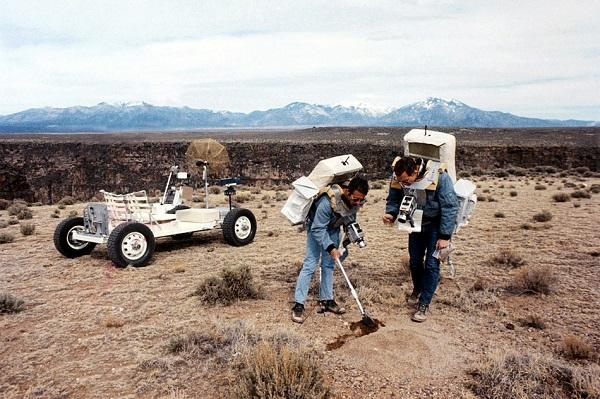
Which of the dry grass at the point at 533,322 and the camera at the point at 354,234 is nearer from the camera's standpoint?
the dry grass at the point at 533,322

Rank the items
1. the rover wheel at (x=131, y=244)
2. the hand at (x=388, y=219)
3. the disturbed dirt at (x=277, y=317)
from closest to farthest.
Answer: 1. the disturbed dirt at (x=277, y=317)
2. the hand at (x=388, y=219)
3. the rover wheel at (x=131, y=244)

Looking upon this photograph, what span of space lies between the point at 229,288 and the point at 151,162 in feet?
138

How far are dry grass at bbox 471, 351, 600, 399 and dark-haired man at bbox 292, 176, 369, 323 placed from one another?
1.99m

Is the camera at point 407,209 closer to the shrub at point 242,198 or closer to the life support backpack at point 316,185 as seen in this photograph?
the life support backpack at point 316,185

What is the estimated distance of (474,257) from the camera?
28.9 ft

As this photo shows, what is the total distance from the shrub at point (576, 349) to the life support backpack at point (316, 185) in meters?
2.90

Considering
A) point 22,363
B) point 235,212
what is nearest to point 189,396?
point 22,363

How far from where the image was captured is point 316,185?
565cm

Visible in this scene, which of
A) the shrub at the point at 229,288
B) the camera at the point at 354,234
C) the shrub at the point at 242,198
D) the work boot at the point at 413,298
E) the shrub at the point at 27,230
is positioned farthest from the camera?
the shrub at the point at 242,198

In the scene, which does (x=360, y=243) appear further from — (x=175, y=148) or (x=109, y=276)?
(x=175, y=148)

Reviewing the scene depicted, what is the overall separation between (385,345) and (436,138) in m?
2.60

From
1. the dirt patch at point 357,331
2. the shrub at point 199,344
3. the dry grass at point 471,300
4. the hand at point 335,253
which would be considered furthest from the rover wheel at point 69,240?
the dry grass at point 471,300

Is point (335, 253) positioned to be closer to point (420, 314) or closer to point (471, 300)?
point (420, 314)

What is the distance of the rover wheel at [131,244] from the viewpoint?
794 centimetres
